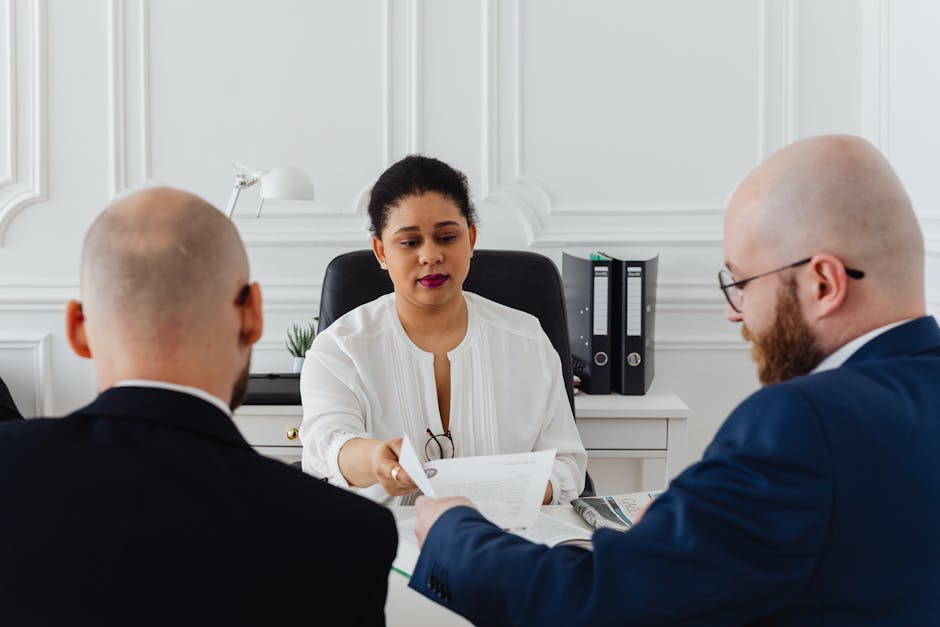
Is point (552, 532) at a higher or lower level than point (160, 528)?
lower

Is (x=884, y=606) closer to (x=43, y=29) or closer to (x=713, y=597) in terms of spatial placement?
(x=713, y=597)

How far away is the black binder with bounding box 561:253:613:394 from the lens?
290 centimetres

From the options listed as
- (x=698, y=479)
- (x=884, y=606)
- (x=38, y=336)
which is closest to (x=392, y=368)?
(x=698, y=479)

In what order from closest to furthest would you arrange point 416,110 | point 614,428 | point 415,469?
point 415,469, point 614,428, point 416,110

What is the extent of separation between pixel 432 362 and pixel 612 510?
0.59 meters

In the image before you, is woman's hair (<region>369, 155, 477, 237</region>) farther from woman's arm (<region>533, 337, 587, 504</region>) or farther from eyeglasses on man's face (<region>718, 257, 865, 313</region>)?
eyeglasses on man's face (<region>718, 257, 865, 313</region>)

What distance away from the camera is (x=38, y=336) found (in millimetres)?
3266

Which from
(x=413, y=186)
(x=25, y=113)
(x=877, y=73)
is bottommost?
(x=413, y=186)

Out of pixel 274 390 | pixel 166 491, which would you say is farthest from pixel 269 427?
A: pixel 166 491

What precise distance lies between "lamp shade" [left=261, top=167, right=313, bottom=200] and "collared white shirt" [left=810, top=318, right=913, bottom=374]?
1.91m

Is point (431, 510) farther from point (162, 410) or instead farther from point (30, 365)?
point (30, 365)

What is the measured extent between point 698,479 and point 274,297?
2333 mm

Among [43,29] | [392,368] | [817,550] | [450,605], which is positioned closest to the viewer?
[817,550]

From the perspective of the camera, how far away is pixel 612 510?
1760 millimetres
